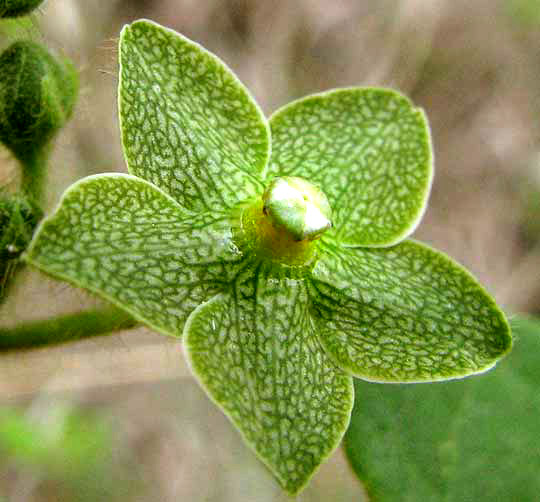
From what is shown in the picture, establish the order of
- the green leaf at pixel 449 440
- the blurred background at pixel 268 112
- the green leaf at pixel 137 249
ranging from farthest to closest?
1. the blurred background at pixel 268 112
2. the green leaf at pixel 449 440
3. the green leaf at pixel 137 249

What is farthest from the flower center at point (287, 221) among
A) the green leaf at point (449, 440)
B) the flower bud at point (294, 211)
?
the green leaf at point (449, 440)

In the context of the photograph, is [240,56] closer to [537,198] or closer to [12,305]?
[537,198]

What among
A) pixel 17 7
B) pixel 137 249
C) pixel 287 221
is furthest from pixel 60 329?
pixel 17 7

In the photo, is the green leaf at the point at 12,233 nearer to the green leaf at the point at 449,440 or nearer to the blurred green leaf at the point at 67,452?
the green leaf at the point at 449,440

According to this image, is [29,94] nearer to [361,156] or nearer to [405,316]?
[361,156]

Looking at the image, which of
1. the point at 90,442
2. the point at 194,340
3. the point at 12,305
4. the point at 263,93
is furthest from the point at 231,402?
the point at 263,93

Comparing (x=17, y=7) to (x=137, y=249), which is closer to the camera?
(x=137, y=249)

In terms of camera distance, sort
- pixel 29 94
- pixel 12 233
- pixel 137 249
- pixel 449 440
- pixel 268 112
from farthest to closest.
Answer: pixel 268 112, pixel 449 440, pixel 29 94, pixel 12 233, pixel 137 249
